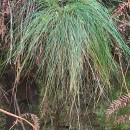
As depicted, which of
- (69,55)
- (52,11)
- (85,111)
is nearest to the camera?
(69,55)

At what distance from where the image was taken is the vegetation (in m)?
1.65

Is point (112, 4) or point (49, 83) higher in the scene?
point (112, 4)

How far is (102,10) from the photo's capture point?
5.77 ft

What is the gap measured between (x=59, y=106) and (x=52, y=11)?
542mm

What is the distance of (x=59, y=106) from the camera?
183 cm

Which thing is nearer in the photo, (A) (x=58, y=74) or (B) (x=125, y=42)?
(A) (x=58, y=74)

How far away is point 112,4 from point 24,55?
63 centimetres

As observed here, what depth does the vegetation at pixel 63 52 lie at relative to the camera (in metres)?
1.65

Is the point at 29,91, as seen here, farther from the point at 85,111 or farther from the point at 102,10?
the point at 102,10

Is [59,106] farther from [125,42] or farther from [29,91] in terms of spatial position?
[125,42]

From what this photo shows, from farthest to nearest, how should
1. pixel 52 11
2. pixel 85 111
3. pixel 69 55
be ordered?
pixel 85 111
pixel 52 11
pixel 69 55

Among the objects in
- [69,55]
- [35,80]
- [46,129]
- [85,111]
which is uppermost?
[69,55]

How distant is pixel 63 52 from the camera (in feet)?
5.41

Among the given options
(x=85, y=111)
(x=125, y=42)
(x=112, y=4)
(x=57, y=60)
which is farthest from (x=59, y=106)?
(x=112, y=4)
